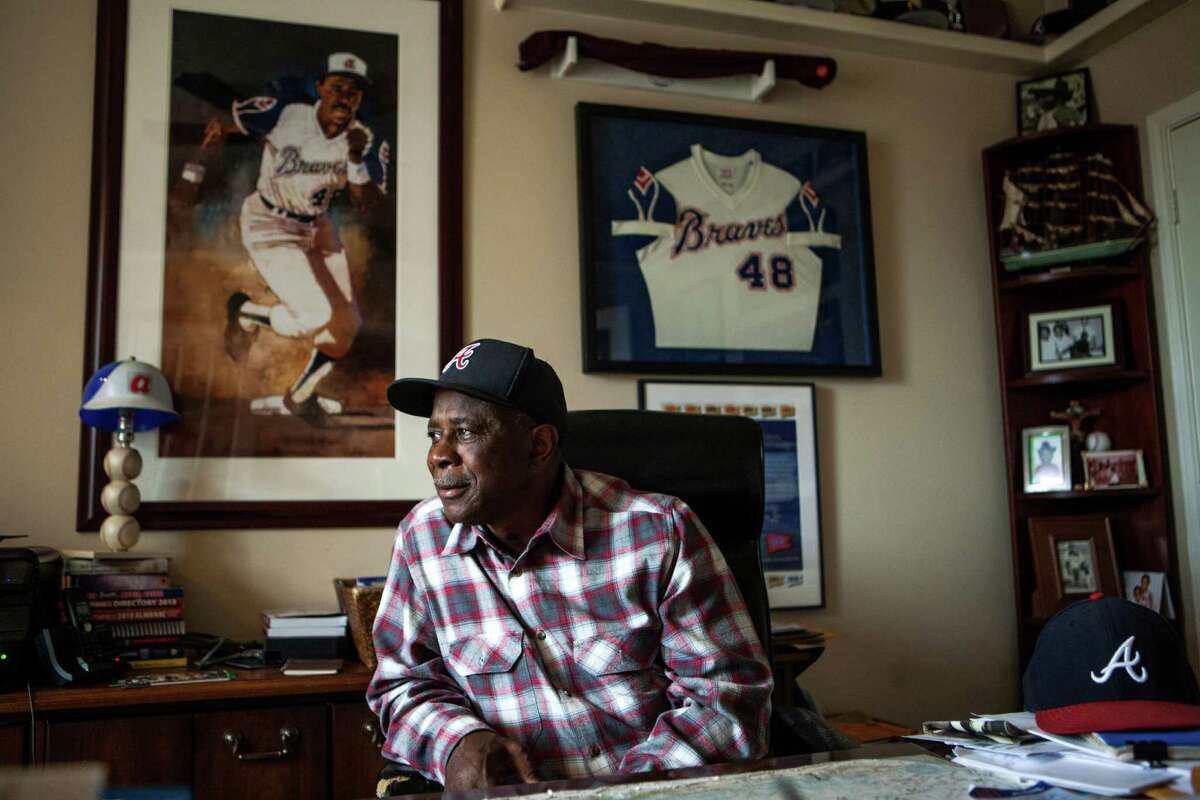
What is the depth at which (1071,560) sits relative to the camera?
3.00 m

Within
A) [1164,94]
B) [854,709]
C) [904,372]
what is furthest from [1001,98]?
[854,709]

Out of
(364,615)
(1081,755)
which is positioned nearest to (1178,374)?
(1081,755)

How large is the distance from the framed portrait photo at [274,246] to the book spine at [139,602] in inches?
9.3

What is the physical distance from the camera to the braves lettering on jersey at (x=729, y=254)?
2865 millimetres

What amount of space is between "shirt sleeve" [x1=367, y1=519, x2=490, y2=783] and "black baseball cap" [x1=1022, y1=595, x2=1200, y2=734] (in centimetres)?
83

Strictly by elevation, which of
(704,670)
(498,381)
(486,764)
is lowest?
(486,764)

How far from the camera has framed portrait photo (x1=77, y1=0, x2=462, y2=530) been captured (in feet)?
7.98

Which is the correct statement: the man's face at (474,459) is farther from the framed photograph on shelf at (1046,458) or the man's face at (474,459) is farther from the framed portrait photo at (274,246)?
the framed photograph on shelf at (1046,458)

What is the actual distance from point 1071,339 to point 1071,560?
69cm

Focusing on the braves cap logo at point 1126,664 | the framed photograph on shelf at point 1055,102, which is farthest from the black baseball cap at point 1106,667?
the framed photograph on shelf at point 1055,102

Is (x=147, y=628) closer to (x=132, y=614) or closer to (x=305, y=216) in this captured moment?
(x=132, y=614)

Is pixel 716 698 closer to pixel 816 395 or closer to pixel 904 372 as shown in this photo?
pixel 816 395

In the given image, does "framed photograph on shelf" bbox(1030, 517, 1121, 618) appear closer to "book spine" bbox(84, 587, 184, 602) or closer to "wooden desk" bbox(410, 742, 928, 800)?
"wooden desk" bbox(410, 742, 928, 800)

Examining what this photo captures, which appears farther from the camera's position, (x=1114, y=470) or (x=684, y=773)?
(x=1114, y=470)
